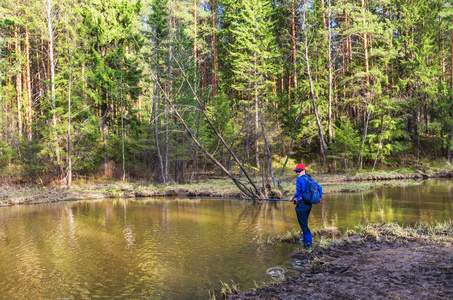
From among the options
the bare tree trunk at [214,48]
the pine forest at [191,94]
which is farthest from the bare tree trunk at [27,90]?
the bare tree trunk at [214,48]

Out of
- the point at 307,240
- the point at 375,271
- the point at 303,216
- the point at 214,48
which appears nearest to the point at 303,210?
the point at 303,216

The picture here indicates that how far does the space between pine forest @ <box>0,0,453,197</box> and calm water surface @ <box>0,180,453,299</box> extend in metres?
10.7

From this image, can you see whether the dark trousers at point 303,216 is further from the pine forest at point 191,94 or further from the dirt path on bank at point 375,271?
the pine forest at point 191,94

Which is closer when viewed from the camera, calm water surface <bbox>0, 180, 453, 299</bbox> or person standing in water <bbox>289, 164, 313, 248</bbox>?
calm water surface <bbox>0, 180, 453, 299</bbox>

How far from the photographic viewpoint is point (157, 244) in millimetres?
8328

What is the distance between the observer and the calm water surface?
5609 millimetres

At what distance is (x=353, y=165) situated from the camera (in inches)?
1217

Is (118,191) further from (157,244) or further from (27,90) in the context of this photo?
(27,90)

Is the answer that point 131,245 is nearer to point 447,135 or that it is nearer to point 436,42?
point 447,135

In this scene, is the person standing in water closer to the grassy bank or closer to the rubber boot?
the rubber boot

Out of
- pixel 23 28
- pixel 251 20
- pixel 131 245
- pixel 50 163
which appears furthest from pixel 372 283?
pixel 23 28

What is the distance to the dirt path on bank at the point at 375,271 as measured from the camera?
4.19m

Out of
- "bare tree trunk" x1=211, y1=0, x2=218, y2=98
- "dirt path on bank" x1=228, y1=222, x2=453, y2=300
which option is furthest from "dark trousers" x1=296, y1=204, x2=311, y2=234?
"bare tree trunk" x1=211, y1=0, x2=218, y2=98

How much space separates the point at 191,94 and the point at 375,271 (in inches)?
A: 1022
